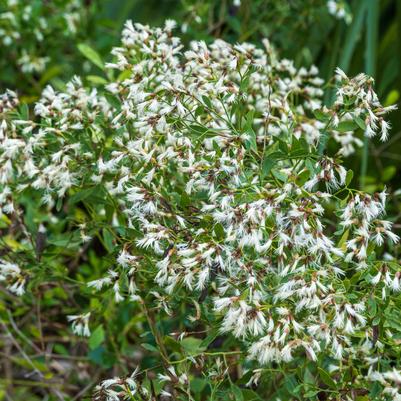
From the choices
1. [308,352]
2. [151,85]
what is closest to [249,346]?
[308,352]

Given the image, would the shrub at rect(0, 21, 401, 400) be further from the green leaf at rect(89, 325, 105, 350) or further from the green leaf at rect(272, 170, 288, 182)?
the green leaf at rect(89, 325, 105, 350)

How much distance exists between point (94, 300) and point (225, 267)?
886mm

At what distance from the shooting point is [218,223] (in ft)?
5.73

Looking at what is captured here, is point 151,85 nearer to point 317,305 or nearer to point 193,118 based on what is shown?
point 193,118

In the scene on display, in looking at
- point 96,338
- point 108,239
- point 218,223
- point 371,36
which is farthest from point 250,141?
point 371,36

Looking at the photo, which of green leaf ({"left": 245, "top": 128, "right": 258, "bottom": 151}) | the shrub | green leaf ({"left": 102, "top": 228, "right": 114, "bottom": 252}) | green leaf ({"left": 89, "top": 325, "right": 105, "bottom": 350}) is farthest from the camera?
green leaf ({"left": 89, "top": 325, "right": 105, "bottom": 350})

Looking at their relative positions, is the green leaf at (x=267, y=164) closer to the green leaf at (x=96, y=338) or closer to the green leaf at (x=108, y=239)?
the green leaf at (x=108, y=239)

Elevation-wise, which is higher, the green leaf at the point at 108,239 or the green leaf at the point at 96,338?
the green leaf at the point at 108,239

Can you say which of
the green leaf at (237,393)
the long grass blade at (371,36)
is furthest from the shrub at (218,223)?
the long grass blade at (371,36)

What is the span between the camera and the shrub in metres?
1.71

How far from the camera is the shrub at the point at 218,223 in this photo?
1712 mm

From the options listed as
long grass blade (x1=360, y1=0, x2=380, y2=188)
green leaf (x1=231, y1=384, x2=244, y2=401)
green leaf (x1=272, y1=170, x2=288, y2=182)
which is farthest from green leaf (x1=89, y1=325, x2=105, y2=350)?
long grass blade (x1=360, y1=0, x2=380, y2=188)

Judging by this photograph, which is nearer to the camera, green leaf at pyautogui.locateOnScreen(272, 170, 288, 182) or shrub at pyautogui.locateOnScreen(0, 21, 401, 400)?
shrub at pyautogui.locateOnScreen(0, 21, 401, 400)

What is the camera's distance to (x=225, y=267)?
177 cm
